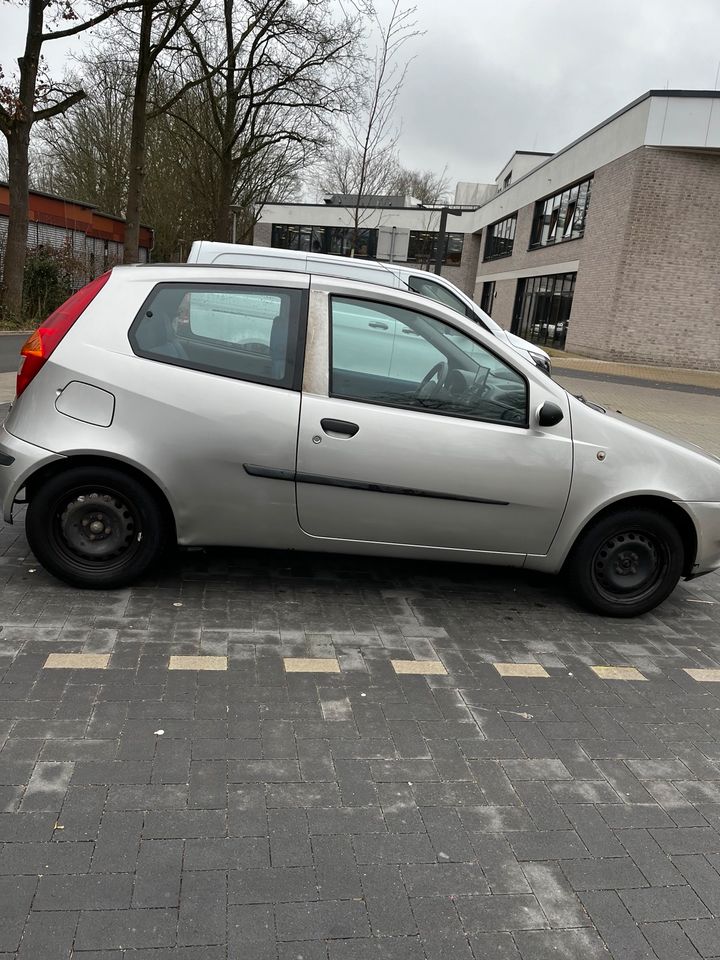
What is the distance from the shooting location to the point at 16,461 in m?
3.95

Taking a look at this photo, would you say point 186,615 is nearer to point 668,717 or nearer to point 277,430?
point 277,430

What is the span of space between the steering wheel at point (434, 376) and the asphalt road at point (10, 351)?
33.5 ft

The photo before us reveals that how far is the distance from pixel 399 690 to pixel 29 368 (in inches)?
100

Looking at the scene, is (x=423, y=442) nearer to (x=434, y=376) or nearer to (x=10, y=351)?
(x=434, y=376)

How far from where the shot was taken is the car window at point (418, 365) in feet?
13.5

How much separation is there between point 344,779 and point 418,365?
227cm

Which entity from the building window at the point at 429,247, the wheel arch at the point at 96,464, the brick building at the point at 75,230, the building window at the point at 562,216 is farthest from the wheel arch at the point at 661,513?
the building window at the point at 429,247

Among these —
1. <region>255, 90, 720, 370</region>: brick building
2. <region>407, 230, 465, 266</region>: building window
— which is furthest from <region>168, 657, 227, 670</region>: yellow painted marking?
<region>407, 230, 465, 266</region>: building window

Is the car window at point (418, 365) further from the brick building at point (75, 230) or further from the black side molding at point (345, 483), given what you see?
the brick building at point (75, 230)

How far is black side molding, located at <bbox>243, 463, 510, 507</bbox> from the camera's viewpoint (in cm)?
399

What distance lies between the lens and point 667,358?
75.7ft

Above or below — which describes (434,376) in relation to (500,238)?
below

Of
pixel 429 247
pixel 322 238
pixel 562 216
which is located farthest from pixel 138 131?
pixel 322 238

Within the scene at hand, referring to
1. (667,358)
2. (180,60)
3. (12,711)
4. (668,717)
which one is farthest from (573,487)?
(180,60)
